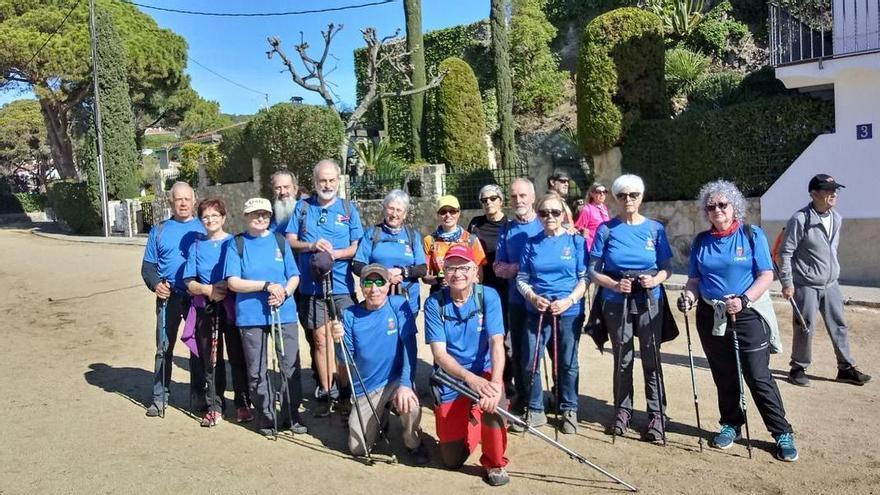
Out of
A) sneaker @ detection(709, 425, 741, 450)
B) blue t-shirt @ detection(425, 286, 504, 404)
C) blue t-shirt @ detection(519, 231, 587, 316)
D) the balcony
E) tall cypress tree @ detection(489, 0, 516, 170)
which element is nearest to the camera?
blue t-shirt @ detection(425, 286, 504, 404)

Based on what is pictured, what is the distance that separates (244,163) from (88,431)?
15.7 metres

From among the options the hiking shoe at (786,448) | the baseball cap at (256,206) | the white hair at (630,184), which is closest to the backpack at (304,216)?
the baseball cap at (256,206)

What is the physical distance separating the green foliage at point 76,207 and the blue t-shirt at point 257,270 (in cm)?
2373

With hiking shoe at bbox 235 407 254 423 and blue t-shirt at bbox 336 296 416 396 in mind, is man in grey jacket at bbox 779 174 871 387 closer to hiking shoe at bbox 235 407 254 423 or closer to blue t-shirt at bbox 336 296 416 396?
blue t-shirt at bbox 336 296 416 396

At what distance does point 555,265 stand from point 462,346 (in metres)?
0.93

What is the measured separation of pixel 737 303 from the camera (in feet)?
14.7

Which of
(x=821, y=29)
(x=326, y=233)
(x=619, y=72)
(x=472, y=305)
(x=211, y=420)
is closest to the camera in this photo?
(x=472, y=305)

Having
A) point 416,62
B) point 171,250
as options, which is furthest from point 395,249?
point 416,62

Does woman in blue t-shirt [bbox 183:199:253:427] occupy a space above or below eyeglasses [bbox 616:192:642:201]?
below

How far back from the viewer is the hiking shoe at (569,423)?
16.5ft

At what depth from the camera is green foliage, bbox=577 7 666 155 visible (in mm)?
12266

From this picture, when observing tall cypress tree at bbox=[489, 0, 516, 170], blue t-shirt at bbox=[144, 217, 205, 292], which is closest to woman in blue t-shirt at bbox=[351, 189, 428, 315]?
blue t-shirt at bbox=[144, 217, 205, 292]

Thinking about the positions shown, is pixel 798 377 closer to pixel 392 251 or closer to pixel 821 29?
pixel 392 251

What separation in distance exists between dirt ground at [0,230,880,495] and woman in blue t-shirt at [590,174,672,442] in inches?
10.2
